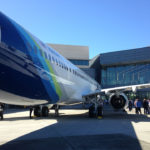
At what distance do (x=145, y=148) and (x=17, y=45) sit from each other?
14.3ft

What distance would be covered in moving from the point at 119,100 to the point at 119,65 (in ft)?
109

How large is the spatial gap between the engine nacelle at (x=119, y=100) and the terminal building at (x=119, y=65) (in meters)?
29.1

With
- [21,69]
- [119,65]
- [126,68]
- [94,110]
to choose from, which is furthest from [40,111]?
[119,65]

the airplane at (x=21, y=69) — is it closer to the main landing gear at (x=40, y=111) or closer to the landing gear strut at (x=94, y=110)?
the landing gear strut at (x=94, y=110)

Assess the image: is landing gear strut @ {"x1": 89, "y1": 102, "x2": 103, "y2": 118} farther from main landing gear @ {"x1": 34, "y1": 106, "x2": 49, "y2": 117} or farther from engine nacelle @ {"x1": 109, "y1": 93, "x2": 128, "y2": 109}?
main landing gear @ {"x1": 34, "y1": 106, "x2": 49, "y2": 117}

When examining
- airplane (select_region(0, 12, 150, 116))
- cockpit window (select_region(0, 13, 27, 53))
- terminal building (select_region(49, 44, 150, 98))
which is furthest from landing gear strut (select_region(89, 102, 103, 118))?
terminal building (select_region(49, 44, 150, 98))

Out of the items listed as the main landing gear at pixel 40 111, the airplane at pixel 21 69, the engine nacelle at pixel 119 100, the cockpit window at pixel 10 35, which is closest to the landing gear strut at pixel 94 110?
the engine nacelle at pixel 119 100

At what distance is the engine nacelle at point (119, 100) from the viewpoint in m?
12.8

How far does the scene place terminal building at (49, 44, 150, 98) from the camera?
4047 cm

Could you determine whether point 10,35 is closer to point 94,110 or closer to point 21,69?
point 21,69

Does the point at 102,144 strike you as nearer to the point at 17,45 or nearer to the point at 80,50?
the point at 17,45

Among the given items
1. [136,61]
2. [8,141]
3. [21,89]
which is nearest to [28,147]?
[8,141]

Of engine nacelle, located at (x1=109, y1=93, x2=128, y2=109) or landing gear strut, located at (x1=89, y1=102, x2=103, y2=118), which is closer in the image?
engine nacelle, located at (x1=109, y1=93, x2=128, y2=109)

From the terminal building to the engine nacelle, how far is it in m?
29.1
